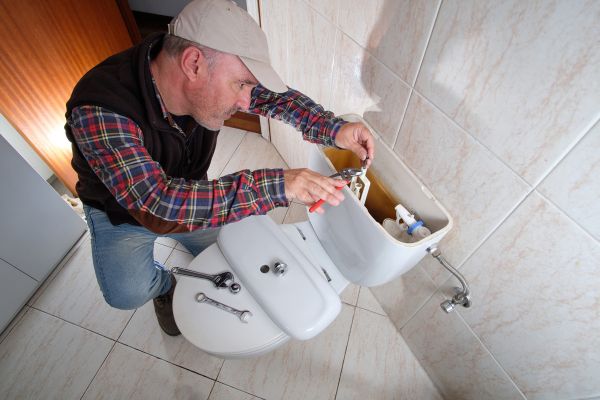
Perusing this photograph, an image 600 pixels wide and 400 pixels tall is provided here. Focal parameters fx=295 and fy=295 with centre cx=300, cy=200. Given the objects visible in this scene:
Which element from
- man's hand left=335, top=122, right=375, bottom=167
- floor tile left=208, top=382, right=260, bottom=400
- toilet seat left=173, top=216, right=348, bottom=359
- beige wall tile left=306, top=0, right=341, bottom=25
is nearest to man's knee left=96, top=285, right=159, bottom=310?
toilet seat left=173, top=216, right=348, bottom=359

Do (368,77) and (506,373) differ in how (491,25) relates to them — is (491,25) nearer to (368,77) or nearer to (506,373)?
(368,77)

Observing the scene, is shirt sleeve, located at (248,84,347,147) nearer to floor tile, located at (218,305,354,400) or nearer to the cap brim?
the cap brim

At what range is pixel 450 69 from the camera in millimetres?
555

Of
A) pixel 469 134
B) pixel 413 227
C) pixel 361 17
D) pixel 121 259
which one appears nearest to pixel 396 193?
pixel 413 227

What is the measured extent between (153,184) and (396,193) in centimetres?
56

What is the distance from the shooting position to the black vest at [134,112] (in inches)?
25.1

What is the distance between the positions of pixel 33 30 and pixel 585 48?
1685mm

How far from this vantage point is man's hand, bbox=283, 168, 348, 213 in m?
0.60

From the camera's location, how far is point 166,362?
1106mm

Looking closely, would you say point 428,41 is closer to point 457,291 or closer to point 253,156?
point 457,291

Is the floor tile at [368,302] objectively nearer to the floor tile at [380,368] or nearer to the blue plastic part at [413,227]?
the floor tile at [380,368]

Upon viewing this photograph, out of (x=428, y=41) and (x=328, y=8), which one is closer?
(x=428, y=41)

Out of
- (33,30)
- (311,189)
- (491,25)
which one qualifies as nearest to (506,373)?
(311,189)

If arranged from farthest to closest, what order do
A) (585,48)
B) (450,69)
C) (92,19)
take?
(92,19) → (450,69) → (585,48)
